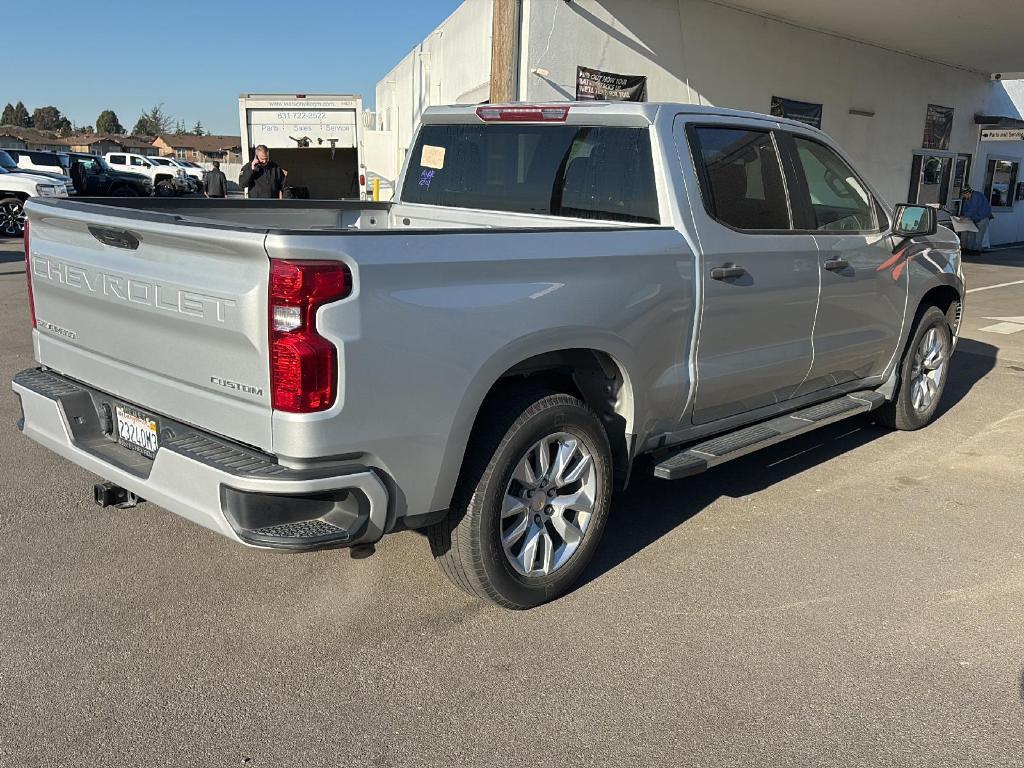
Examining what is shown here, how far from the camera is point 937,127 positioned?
19.7 m

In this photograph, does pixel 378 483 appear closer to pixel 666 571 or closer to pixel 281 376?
pixel 281 376

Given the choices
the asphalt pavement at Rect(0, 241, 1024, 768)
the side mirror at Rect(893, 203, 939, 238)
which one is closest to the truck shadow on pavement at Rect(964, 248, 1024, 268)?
the side mirror at Rect(893, 203, 939, 238)

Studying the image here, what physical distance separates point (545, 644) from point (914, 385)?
3.97 m

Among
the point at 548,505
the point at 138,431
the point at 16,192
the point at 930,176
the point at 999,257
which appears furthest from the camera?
the point at 999,257

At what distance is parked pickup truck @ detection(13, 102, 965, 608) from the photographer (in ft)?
9.21

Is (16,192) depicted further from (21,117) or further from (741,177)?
(21,117)

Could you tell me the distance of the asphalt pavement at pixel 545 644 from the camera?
2.82m

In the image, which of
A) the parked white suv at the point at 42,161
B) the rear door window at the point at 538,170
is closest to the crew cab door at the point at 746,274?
the rear door window at the point at 538,170

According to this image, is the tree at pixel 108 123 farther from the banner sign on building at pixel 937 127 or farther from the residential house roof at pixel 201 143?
the banner sign on building at pixel 937 127

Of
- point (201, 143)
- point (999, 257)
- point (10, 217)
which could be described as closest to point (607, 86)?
A: point (999, 257)

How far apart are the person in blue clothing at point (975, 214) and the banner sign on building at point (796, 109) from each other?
22.5ft

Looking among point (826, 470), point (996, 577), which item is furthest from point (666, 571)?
point (826, 470)

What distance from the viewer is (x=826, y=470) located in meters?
5.49

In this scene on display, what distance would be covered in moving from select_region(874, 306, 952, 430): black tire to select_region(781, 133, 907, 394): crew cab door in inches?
16.5
